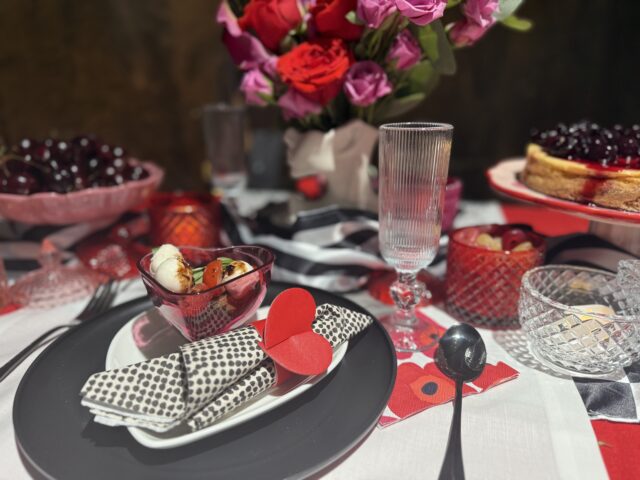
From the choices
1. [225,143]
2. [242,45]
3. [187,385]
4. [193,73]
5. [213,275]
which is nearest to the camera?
[187,385]

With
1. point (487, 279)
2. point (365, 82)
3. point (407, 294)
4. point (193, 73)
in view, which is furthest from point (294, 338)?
point (193, 73)

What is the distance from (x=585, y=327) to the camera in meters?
0.55

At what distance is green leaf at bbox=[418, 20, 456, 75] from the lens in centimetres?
71

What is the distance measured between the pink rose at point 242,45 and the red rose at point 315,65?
2.8 inches

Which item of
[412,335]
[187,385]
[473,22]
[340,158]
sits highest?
[473,22]

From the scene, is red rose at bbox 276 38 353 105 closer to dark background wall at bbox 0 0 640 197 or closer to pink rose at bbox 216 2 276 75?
pink rose at bbox 216 2 276 75

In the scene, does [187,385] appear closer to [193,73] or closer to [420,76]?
[420,76]

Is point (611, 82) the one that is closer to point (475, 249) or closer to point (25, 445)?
point (475, 249)

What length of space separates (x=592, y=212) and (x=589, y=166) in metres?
0.09

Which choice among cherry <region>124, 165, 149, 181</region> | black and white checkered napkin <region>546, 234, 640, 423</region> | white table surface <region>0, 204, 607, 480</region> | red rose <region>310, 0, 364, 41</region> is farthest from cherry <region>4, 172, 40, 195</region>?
→ black and white checkered napkin <region>546, 234, 640, 423</region>

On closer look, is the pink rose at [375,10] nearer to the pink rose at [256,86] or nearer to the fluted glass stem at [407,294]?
the pink rose at [256,86]

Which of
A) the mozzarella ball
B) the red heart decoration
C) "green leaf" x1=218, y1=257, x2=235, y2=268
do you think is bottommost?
the red heart decoration

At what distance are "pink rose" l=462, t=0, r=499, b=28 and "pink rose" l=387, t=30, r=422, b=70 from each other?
9 cm

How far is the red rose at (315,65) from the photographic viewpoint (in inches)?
27.5
